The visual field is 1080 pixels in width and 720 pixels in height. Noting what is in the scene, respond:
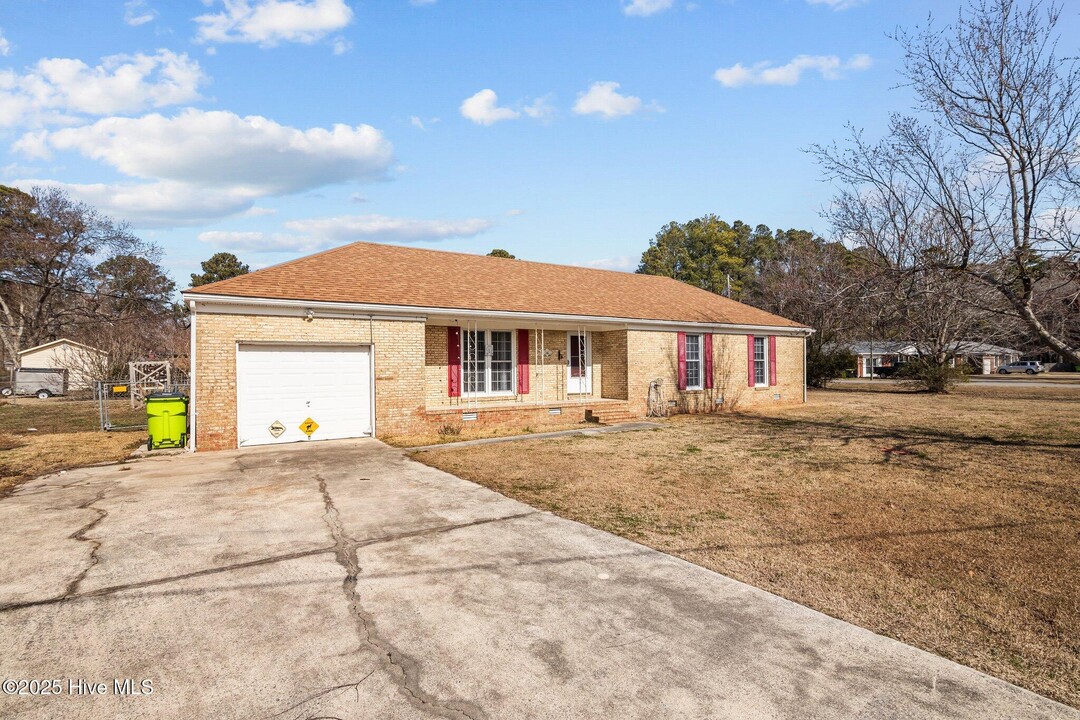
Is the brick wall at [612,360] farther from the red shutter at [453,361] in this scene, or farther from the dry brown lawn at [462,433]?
the red shutter at [453,361]

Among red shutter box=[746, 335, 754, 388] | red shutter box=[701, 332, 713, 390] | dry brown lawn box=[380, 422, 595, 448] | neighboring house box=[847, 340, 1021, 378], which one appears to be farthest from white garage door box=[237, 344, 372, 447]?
neighboring house box=[847, 340, 1021, 378]

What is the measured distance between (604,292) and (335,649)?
56.6 ft

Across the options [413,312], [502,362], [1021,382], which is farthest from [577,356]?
[1021,382]

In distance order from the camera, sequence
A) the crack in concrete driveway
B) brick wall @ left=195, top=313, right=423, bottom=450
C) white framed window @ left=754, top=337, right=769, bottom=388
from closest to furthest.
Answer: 1. the crack in concrete driveway
2. brick wall @ left=195, top=313, right=423, bottom=450
3. white framed window @ left=754, top=337, right=769, bottom=388

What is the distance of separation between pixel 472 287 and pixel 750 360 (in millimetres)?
11182

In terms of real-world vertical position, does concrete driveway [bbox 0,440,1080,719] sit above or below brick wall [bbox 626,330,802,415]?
below

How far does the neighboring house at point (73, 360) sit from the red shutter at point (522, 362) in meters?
22.1

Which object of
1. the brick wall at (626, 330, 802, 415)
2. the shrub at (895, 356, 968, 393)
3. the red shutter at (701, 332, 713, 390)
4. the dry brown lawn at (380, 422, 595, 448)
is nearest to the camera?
the dry brown lawn at (380, 422, 595, 448)

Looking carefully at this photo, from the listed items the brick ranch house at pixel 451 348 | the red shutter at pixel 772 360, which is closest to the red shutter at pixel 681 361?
the brick ranch house at pixel 451 348

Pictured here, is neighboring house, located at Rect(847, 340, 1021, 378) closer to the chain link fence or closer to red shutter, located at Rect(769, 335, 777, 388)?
red shutter, located at Rect(769, 335, 777, 388)

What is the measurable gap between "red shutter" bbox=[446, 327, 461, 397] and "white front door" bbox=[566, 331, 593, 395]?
12.7ft

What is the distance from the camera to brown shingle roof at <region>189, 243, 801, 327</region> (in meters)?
12.9

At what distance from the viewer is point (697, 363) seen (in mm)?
19750

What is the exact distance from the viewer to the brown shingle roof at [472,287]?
12.9 m
